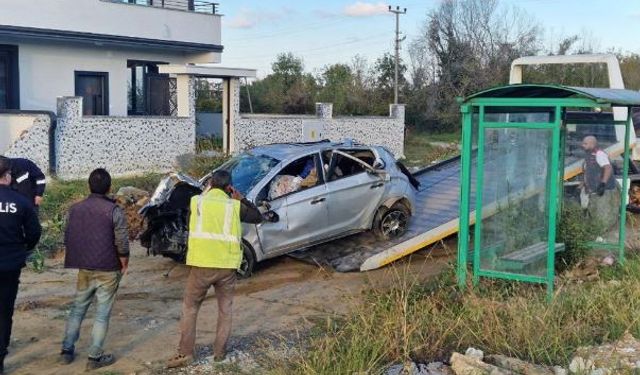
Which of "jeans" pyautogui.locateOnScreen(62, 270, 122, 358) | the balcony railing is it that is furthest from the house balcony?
"jeans" pyautogui.locateOnScreen(62, 270, 122, 358)

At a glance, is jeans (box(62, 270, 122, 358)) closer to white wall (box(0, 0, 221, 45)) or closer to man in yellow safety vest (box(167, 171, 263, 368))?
man in yellow safety vest (box(167, 171, 263, 368))

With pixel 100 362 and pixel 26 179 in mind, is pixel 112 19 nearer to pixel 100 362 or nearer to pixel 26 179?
pixel 26 179

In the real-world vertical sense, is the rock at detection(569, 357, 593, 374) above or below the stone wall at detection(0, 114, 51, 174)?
below

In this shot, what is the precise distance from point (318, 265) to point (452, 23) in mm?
43730

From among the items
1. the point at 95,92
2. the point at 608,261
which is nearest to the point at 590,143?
the point at 608,261

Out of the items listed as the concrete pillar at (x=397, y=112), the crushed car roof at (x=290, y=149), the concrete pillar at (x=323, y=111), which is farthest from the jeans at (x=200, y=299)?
the concrete pillar at (x=397, y=112)

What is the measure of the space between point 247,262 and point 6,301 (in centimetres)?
428

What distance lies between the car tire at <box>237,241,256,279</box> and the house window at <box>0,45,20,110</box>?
12458mm

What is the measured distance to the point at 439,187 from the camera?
14727 millimetres

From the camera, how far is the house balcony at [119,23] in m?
20.1

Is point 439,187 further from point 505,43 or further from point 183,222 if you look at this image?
point 505,43

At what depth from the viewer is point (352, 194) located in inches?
468

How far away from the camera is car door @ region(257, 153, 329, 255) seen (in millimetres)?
10852

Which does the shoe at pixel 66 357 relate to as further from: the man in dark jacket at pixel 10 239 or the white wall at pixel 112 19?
the white wall at pixel 112 19
